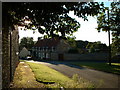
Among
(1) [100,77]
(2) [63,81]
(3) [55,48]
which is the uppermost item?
(3) [55,48]

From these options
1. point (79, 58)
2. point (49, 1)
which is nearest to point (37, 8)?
point (49, 1)

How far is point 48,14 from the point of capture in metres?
4.76

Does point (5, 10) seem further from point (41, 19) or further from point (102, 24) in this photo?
point (102, 24)

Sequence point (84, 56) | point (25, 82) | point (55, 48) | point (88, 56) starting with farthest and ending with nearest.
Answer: point (55, 48)
point (88, 56)
point (84, 56)
point (25, 82)

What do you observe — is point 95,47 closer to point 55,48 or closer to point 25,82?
point 55,48

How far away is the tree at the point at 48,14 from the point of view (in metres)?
4.46

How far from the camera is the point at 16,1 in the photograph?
437cm

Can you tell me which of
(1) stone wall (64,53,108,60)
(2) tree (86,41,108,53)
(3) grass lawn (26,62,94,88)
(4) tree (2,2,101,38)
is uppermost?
(4) tree (2,2,101,38)

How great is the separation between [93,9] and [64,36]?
144cm

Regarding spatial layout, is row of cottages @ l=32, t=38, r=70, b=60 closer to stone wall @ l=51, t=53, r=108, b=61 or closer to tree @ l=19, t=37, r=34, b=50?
stone wall @ l=51, t=53, r=108, b=61

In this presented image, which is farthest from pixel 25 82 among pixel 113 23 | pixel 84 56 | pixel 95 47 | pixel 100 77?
pixel 84 56

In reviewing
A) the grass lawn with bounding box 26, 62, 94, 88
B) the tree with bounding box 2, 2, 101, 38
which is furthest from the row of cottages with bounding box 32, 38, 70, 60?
the tree with bounding box 2, 2, 101, 38

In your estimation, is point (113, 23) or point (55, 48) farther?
point (55, 48)

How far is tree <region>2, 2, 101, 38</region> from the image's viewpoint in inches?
176
